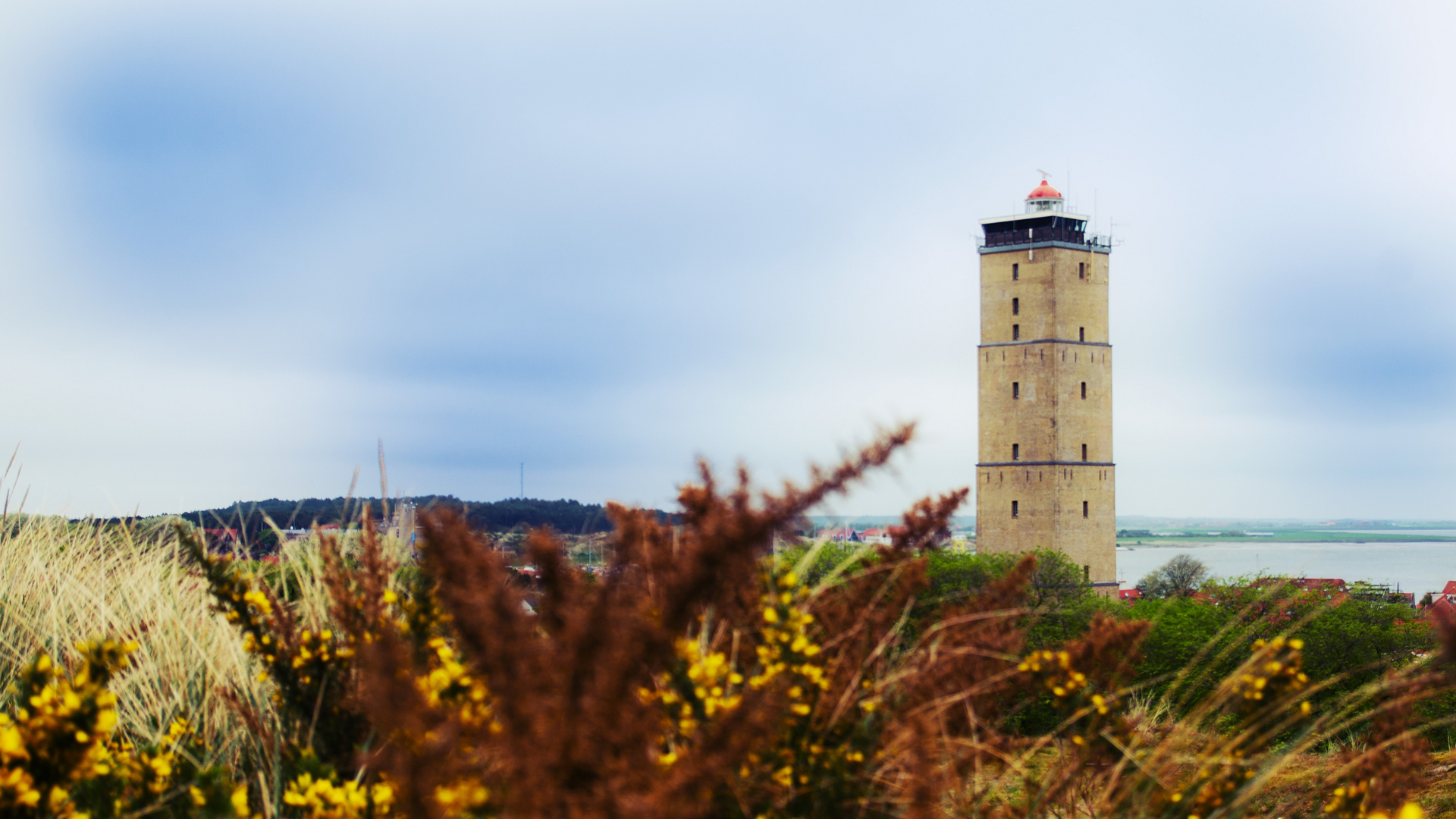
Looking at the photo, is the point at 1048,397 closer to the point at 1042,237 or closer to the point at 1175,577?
the point at 1042,237

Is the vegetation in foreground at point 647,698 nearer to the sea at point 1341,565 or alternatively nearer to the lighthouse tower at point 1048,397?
the lighthouse tower at point 1048,397

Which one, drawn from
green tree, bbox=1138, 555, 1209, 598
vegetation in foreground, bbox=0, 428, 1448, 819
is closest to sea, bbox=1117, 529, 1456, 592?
green tree, bbox=1138, 555, 1209, 598

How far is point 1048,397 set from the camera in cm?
5350

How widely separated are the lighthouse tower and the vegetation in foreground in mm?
Answer: 50302

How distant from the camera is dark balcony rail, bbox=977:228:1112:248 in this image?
5409 centimetres

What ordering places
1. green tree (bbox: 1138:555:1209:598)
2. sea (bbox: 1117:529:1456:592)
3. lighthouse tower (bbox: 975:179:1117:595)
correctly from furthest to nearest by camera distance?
1. sea (bbox: 1117:529:1456:592)
2. green tree (bbox: 1138:555:1209:598)
3. lighthouse tower (bbox: 975:179:1117:595)

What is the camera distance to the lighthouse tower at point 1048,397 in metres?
53.4

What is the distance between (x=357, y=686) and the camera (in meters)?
3.25

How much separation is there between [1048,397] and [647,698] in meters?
53.0

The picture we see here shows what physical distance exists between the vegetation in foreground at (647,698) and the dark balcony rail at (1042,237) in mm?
52132

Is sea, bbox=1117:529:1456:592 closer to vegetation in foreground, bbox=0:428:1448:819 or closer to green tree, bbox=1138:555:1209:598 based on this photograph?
green tree, bbox=1138:555:1209:598

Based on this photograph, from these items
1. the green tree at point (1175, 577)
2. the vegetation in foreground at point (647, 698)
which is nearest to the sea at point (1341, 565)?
the green tree at point (1175, 577)

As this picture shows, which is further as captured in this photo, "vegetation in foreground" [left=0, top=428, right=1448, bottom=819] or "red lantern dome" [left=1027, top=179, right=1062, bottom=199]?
"red lantern dome" [left=1027, top=179, right=1062, bottom=199]

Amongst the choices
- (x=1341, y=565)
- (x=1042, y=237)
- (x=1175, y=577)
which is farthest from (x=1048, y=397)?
(x=1341, y=565)
